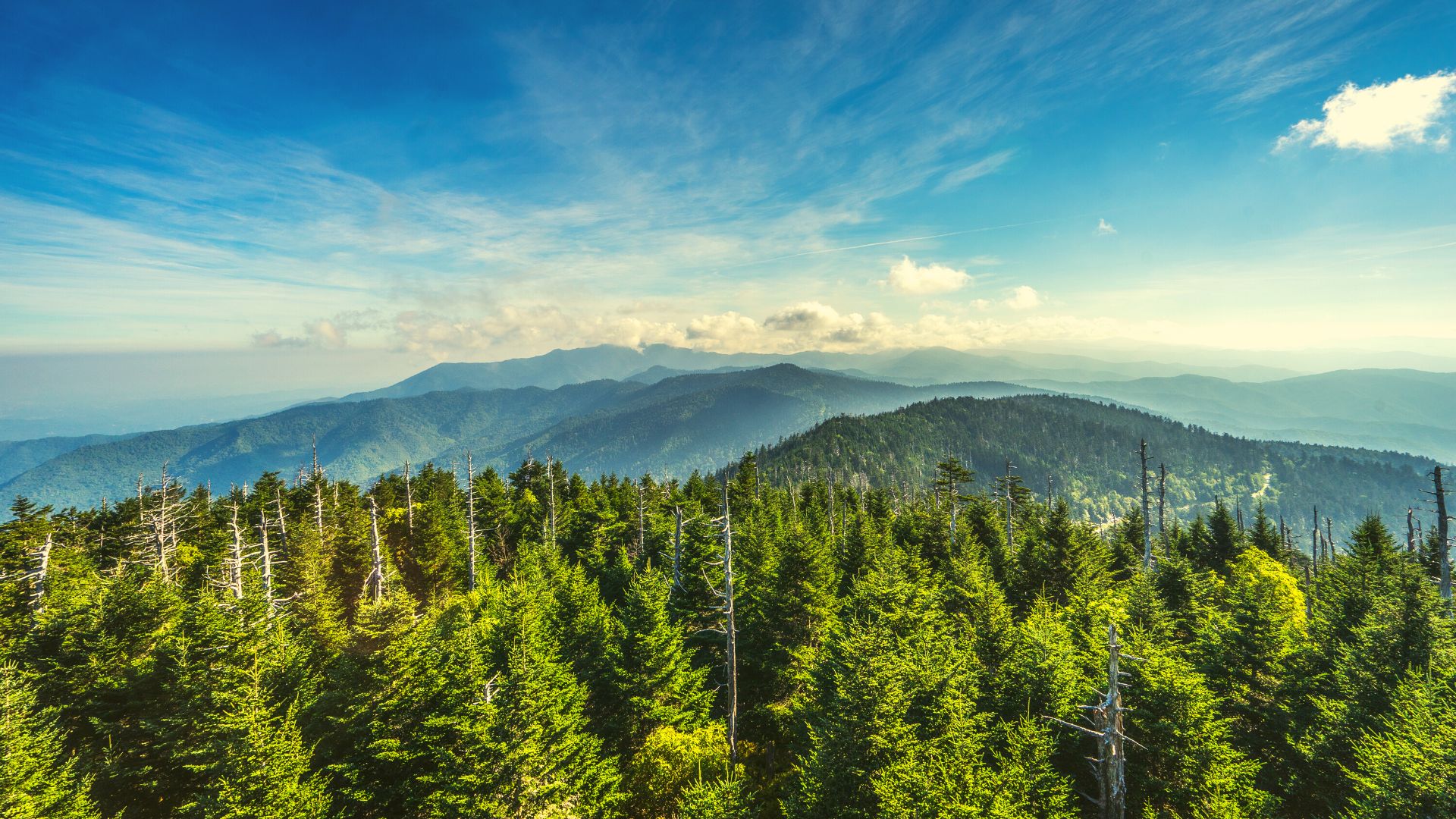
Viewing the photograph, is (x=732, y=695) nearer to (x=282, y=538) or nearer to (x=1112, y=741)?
(x=1112, y=741)

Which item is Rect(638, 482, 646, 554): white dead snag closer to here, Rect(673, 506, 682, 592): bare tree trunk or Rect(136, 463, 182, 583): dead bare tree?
Rect(673, 506, 682, 592): bare tree trunk

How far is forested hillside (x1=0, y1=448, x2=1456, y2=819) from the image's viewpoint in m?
17.4

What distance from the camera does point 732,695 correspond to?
24938 mm

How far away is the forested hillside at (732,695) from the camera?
17.4 metres

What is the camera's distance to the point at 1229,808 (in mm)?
16406

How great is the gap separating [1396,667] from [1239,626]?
4547mm

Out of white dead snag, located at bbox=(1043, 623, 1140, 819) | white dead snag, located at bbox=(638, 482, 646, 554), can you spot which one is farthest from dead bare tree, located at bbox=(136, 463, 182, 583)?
white dead snag, located at bbox=(1043, 623, 1140, 819)

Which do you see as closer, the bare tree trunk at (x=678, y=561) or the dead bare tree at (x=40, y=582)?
the dead bare tree at (x=40, y=582)

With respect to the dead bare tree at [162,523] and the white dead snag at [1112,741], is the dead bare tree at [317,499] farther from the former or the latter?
the white dead snag at [1112,741]

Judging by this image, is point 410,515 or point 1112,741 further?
point 410,515

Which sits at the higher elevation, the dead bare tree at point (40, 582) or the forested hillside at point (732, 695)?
the dead bare tree at point (40, 582)

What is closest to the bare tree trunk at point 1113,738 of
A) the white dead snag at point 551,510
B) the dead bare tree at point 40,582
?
the white dead snag at point 551,510

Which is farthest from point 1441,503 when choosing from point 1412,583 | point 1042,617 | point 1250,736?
point 1042,617

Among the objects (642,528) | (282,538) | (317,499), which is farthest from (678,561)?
(317,499)
